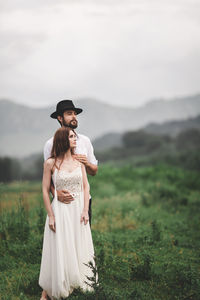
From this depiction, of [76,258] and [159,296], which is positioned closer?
[76,258]

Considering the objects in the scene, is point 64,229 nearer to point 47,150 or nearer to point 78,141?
point 47,150

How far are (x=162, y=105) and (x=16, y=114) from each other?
3482cm

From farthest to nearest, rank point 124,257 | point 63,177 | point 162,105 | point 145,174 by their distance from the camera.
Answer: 1. point 162,105
2. point 145,174
3. point 124,257
4. point 63,177

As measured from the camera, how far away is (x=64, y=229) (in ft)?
12.4

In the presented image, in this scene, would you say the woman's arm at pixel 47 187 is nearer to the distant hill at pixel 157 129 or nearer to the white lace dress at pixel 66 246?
the white lace dress at pixel 66 246

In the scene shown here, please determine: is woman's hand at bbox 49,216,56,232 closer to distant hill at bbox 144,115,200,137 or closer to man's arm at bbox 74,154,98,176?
man's arm at bbox 74,154,98,176

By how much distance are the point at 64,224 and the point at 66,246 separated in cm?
26

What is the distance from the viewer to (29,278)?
4.64 meters

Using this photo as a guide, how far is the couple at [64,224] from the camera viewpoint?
3.75 meters

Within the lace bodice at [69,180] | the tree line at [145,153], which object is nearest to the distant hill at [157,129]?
the tree line at [145,153]

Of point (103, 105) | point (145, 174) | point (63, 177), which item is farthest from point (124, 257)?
point (103, 105)

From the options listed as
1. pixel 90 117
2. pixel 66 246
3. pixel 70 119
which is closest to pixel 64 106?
pixel 70 119

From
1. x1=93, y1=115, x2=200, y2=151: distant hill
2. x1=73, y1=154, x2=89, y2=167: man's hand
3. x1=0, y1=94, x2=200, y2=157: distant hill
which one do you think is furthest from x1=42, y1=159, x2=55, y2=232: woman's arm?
x1=0, y1=94, x2=200, y2=157: distant hill

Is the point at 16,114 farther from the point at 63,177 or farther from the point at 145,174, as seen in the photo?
the point at 63,177
